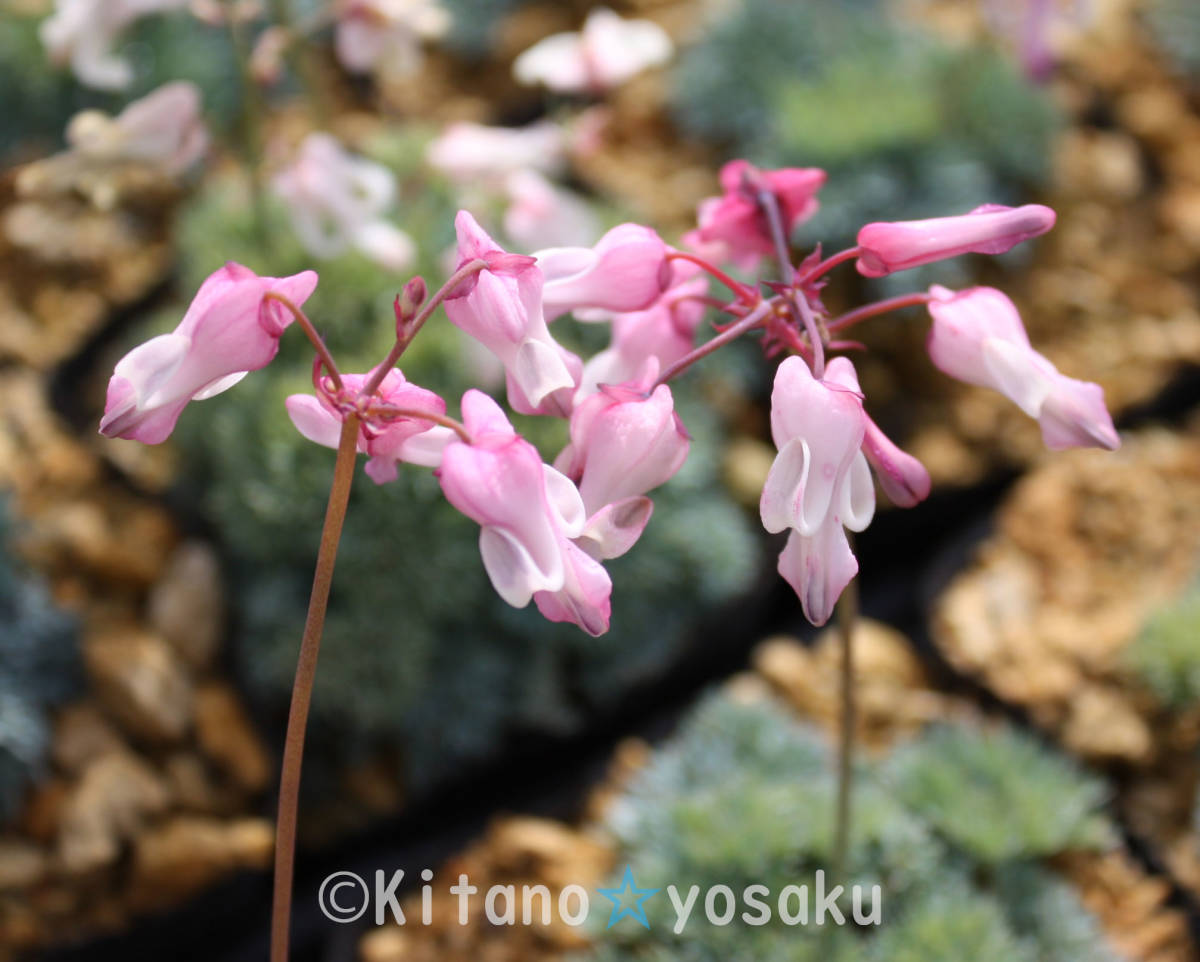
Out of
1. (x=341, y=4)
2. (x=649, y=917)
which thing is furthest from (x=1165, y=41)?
(x=649, y=917)

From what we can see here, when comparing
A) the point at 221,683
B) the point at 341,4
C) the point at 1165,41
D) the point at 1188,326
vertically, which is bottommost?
the point at 221,683

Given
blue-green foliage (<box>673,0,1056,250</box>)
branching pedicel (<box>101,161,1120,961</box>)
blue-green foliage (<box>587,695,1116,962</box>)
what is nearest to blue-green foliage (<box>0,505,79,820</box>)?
blue-green foliage (<box>587,695,1116,962</box>)

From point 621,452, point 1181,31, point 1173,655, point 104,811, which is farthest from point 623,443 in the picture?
point 1181,31

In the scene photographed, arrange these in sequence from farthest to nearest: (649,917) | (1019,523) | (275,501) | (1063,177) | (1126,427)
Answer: (1063,177)
(1126,427)
(1019,523)
(275,501)
(649,917)

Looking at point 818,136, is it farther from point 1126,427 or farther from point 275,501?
point 275,501

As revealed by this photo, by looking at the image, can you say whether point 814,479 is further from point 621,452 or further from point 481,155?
point 481,155

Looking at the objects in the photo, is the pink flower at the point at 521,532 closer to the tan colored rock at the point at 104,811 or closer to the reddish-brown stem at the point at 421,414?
the reddish-brown stem at the point at 421,414

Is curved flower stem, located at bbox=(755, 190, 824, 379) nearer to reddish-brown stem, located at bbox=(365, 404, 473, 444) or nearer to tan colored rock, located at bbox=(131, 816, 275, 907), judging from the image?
reddish-brown stem, located at bbox=(365, 404, 473, 444)
